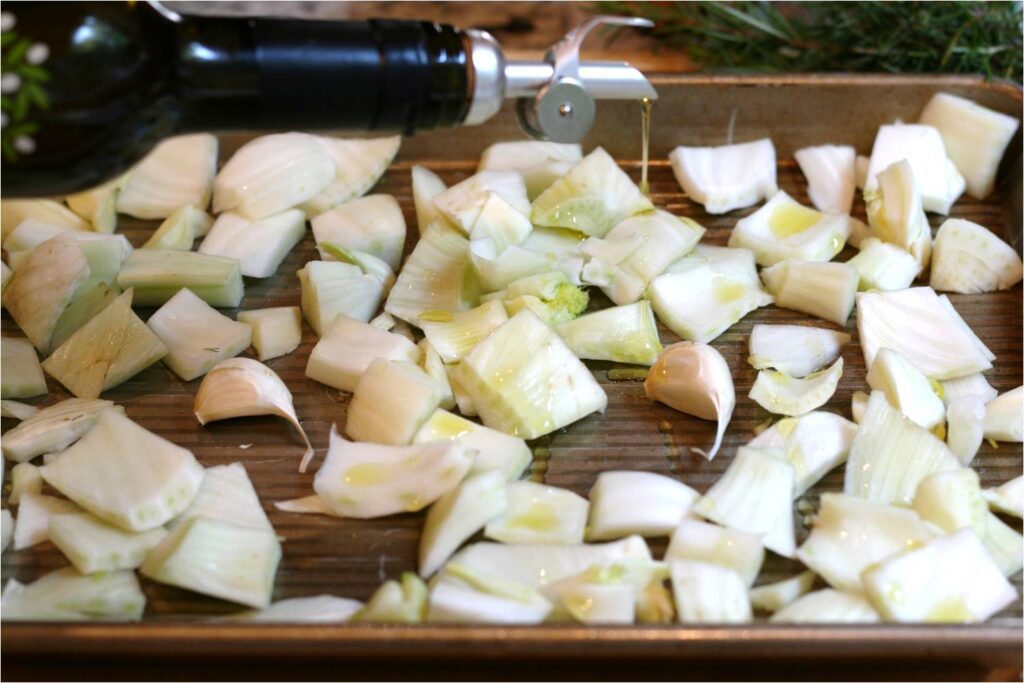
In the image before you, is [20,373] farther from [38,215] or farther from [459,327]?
[459,327]

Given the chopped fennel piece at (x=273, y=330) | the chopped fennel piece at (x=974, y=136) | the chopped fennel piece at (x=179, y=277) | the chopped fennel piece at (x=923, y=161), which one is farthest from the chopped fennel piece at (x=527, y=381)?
the chopped fennel piece at (x=974, y=136)

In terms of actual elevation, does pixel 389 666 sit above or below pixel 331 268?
below

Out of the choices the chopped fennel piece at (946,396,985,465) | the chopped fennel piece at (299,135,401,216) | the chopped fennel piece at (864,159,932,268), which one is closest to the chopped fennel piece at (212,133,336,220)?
the chopped fennel piece at (299,135,401,216)

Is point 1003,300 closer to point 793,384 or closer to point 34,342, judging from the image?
point 793,384

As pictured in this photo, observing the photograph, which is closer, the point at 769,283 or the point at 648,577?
the point at 648,577

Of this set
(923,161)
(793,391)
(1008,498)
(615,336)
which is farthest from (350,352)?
(923,161)

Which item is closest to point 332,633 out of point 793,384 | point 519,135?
point 793,384

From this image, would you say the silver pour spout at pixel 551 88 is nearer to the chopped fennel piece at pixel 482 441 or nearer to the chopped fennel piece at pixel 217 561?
the chopped fennel piece at pixel 482 441
